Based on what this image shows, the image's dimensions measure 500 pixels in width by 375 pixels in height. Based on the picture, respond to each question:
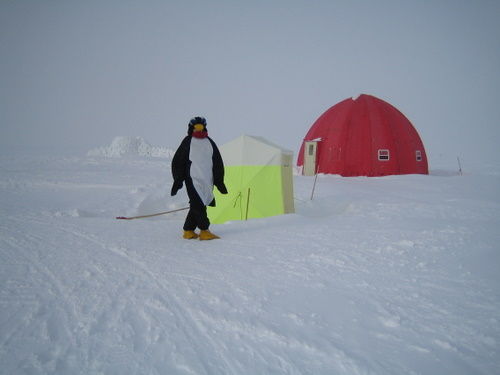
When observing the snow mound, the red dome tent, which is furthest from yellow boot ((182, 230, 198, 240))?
the snow mound

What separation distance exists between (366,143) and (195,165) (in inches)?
480

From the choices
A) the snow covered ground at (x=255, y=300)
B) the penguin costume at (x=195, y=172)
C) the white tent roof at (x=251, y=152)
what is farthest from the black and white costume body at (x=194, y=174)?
the white tent roof at (x=251, y=152)

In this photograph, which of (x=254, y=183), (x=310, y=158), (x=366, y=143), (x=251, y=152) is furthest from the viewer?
(x=310, y=158)

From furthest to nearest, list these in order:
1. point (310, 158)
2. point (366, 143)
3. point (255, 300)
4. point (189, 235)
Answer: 1. point (310, 158)
2. point (366, 143)
3. point (189, 235)
4. point (255, 300)

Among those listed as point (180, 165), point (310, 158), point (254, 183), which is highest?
point (310, 158)

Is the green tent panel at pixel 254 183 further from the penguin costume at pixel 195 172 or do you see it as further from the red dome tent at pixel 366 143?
the red dome tent at pixel 366 143

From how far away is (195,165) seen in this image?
15.2 feet

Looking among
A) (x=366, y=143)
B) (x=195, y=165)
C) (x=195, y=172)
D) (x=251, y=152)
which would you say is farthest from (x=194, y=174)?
(x=366, y=143)

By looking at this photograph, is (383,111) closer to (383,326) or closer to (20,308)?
(383,326)

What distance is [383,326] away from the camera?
76.0 inches

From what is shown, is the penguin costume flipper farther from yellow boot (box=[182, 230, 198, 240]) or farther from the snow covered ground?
the snow covered ground

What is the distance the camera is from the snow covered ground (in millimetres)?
1628

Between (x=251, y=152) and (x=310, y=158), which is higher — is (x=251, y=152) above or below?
below

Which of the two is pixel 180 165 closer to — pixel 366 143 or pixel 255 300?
pixel 255 300
